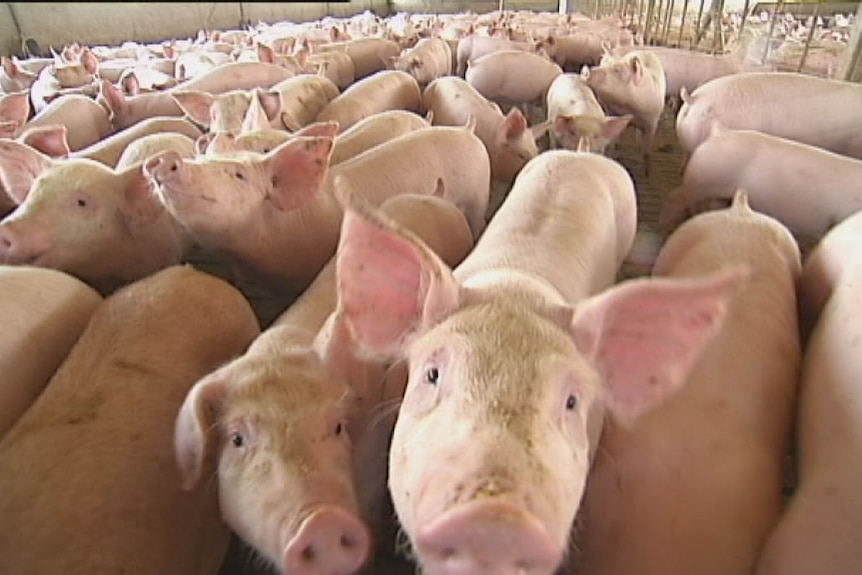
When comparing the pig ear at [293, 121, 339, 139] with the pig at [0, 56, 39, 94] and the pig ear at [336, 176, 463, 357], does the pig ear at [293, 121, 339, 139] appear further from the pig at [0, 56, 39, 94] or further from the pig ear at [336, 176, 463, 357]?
the pig at [0, 56, 39, 94]

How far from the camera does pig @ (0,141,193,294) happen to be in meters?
2.28

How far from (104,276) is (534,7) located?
17312mm

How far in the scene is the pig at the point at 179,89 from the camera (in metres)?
4.26

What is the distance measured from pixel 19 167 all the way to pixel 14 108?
1560 millimetres

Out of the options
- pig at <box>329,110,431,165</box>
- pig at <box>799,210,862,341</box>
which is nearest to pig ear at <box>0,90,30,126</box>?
pig at <box>329,110,431,165</box>

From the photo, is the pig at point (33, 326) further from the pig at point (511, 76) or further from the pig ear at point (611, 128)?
the pig at point (511, 76)

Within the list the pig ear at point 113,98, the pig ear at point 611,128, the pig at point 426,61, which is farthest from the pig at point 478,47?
the pig ear at point 113,98

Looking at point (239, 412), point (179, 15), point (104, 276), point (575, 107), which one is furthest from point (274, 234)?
point (179, 15)

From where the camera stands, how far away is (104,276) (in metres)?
2.55

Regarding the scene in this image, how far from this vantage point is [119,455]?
1555mm

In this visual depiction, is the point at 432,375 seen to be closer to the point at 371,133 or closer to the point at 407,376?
the point at 407,376

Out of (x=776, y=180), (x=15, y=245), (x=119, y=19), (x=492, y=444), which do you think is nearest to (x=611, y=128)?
(x=776, y=180)

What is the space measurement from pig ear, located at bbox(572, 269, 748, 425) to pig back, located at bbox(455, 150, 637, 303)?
1.66ft

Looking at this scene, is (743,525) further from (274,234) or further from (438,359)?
(274,234)
